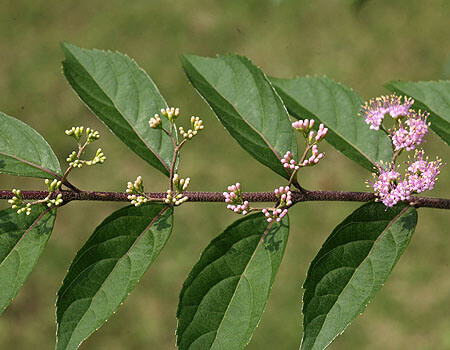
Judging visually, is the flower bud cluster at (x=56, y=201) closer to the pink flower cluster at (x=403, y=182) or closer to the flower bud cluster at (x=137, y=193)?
the flower bud cluster at (x=137, y=193)

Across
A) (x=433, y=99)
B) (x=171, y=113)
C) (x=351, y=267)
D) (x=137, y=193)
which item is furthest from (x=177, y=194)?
(x=433, y=99)

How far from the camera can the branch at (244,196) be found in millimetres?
1686

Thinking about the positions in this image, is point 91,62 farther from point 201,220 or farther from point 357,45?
point 357,45

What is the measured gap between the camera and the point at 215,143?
548 centimetres

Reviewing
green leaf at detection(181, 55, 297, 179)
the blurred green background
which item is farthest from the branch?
the blurred green background

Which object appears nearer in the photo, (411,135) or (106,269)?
(106,269)

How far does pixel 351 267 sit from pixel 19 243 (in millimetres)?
1146

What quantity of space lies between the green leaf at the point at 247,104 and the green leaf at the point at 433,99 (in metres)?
0.49

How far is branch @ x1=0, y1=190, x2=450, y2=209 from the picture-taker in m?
1.69

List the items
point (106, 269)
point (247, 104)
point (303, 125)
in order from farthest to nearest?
1. point (247, 104)
2. point (303, 125)
3. point (106, 269)

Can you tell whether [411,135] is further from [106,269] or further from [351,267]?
[106,269]

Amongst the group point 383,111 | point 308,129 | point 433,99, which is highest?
point 433,99

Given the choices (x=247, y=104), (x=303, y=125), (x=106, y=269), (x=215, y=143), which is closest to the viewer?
(x=106, y=269)

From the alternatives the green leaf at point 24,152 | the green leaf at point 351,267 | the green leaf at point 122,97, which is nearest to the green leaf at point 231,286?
the green leaf at point 351,267
